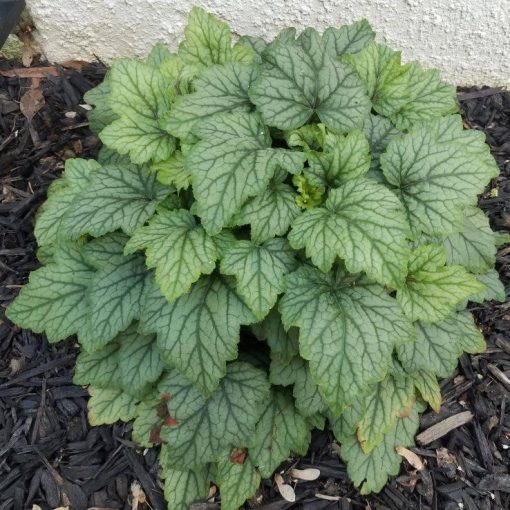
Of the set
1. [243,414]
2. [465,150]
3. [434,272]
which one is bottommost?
[243,414]

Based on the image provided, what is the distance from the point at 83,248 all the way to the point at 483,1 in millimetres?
2764

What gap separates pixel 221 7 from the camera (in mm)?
3645

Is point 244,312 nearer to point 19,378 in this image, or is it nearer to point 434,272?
point 434,272

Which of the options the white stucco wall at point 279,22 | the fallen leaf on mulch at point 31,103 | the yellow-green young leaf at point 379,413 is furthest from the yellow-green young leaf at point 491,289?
the fallen leaf on mulch at point 31,103

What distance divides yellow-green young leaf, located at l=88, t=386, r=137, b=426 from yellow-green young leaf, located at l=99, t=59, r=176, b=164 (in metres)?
1.15

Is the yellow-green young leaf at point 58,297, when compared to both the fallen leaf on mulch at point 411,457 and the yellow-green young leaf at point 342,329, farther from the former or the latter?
the fallen leaf on mulch at point 411,457

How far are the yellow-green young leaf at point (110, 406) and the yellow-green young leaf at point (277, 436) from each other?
0.61 metres

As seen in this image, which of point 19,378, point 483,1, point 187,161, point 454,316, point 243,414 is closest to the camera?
point 187,161

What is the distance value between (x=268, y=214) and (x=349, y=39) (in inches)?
43.3

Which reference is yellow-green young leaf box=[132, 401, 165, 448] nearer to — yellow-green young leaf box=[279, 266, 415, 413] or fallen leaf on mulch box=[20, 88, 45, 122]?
yellow-green young leaf box=[279, 266, 415, 413]

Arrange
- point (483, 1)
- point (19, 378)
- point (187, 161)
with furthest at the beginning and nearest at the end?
1. point (483, 1)
2. point (19, 378)
3. point (187, 161)

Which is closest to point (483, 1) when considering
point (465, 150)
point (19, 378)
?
point (465, 150)

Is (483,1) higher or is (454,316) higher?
(483,1)

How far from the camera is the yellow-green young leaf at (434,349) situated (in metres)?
2.60
